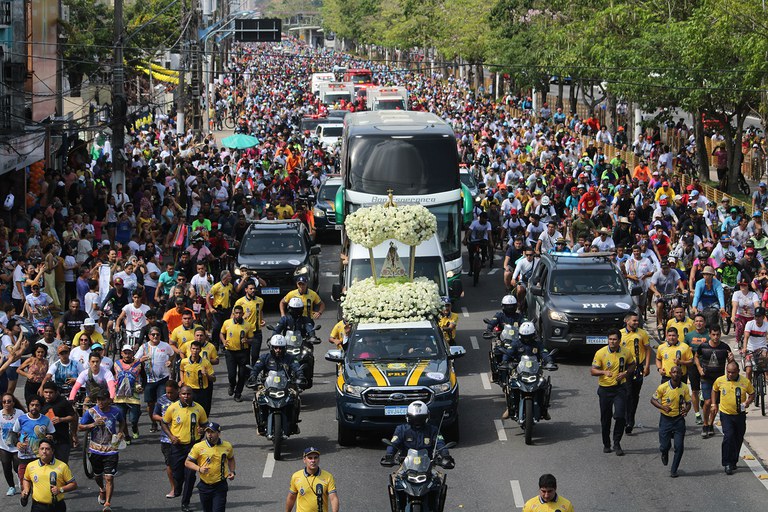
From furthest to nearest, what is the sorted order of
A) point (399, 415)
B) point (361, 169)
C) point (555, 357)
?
point (361, 169) < point (555, 357) < point (399, 415)

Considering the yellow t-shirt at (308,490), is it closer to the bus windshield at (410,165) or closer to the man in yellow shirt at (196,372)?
the man in yellow shirt at (196,372)

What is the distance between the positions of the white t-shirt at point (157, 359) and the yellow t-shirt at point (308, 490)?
559 cm

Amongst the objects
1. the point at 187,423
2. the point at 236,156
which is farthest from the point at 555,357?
the point at 236,156

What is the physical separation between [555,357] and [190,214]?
13.7 meters

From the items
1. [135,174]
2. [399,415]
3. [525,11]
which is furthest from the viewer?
[525,11]

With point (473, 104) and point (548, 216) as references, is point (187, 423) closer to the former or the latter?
point (548, 216)

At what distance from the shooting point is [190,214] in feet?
117

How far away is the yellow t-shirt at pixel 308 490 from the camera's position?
1409cm

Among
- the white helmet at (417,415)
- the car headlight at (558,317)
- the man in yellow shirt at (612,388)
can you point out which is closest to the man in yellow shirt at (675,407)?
the man in yellow shirt at (612,388)

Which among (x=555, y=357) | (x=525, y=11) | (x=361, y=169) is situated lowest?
(x=555, y=357)

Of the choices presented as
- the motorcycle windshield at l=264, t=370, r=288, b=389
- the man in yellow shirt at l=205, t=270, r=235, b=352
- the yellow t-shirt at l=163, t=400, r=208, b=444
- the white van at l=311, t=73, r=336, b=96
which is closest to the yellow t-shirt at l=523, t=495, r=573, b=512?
the yellow t-shirt at l=163, t=400, r=208, b=444

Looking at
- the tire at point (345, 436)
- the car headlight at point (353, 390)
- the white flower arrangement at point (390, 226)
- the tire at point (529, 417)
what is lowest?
the tire at point (345, 436)

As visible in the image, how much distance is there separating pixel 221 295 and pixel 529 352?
621 centimetres

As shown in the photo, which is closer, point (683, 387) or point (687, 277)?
point (683, 387)
